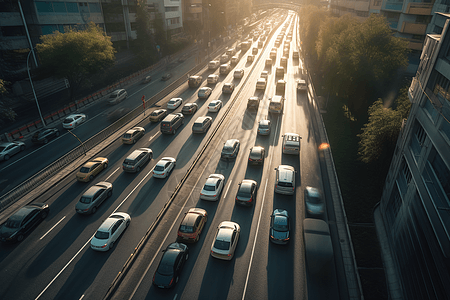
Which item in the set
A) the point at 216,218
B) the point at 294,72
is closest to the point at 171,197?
the point at 216,218

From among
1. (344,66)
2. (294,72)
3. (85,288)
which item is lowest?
(85,288)

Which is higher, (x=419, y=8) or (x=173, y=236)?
(x=419, y=8)

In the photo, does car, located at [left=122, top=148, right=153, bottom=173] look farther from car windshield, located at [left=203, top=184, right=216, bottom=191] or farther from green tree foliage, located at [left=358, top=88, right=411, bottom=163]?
green tree foliage, located at [left=358, top=88, right=411, bottom=163]

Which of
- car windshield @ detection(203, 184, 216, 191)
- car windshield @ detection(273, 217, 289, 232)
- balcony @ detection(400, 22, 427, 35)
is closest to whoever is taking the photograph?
car windshield @ detection(273, 217, 289, 232)

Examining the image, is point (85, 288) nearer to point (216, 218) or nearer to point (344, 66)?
point (216, 218)

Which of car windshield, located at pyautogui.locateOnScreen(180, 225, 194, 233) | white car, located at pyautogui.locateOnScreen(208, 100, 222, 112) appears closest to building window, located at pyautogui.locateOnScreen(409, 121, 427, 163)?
car windshield, located at pyautogui.locateOnScreen(180, 225, 194, 233)

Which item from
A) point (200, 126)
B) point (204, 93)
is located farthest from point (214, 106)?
point (200, 126)

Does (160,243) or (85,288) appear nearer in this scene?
(85,288)

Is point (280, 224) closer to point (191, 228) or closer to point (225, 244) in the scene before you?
point (225, 244)
